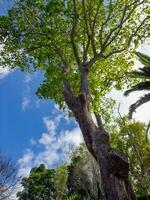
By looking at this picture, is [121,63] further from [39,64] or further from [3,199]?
[3,199]

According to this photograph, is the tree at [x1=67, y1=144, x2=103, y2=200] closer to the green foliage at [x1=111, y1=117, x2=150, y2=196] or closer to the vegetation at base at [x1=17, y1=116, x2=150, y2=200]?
the vegetation at base at [x1=17, y1=116, x2=150, y2=200]

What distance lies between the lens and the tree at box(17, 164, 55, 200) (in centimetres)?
6222

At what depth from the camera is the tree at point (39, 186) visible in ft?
204

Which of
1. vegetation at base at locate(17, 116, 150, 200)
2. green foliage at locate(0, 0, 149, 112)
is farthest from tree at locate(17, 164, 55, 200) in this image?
green foliage at locate(0, 0, 149, 112)

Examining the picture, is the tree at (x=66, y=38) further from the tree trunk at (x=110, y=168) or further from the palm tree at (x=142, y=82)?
the palm tree at (x=142, y=82)

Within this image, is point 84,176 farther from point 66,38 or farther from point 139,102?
point 66,38

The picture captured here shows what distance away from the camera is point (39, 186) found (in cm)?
6191

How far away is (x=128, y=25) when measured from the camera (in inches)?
762

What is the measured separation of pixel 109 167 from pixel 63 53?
27.3 ft

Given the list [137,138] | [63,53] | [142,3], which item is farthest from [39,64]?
[137,138]

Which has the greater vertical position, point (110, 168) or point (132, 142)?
point (132, 142)

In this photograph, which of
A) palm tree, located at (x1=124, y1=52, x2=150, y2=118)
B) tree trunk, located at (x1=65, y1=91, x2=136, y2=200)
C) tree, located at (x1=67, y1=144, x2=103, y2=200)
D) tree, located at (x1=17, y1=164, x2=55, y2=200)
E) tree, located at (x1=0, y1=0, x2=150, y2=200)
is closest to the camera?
tree trunk, located at (x1=65, y1=91, x2=136, y2=200)

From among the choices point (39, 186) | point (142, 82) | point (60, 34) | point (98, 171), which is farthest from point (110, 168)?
point (39, 186)

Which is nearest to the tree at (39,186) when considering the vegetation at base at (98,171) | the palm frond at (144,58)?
the vegetation at base at (98,171)
